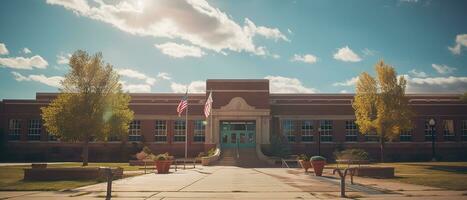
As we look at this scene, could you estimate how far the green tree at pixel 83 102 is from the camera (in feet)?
108

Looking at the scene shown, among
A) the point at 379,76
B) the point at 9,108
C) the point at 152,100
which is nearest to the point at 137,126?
the point at 152,100

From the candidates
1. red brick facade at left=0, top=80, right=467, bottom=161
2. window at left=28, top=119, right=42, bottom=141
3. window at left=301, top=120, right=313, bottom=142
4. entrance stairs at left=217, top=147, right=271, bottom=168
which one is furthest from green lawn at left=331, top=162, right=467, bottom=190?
window at left=28, top=119, right=42, bottom=141

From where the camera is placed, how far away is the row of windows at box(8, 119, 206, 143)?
55.7 metres

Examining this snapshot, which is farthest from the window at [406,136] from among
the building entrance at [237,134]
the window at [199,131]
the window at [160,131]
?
the window at [160,131]

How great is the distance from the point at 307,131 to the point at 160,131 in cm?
2001

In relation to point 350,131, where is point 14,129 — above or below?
above

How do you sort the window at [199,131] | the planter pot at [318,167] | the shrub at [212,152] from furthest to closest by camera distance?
the window at [199,131], the shrub at [212,152], the planter pot at [318,167]

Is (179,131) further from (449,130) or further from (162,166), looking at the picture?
(449,130)

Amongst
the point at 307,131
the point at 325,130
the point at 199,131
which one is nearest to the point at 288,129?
the point at 307,131

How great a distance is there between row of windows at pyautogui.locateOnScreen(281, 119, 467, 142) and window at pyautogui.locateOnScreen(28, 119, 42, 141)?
33076 mm

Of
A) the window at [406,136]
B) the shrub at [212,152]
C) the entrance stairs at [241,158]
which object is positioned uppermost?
the window at [406,136]

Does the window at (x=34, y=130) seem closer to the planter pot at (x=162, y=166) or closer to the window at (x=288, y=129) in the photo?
the window at (x=288, y=129)

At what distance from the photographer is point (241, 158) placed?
156 ft

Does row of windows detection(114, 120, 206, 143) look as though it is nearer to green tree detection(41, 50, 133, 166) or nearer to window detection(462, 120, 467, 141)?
green tree detection(41, 50, 133, 166)
